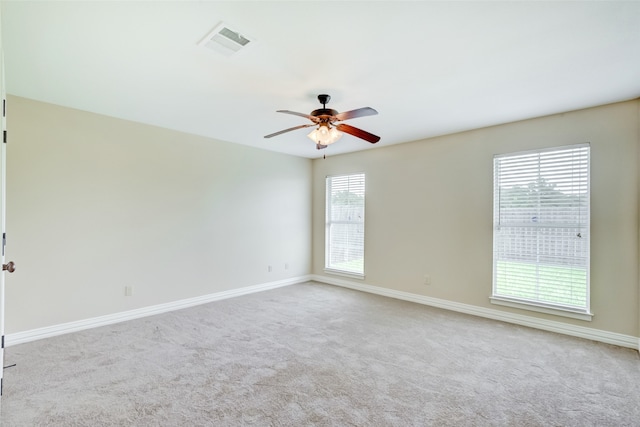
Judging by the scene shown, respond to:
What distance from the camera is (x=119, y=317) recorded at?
12.1 feet

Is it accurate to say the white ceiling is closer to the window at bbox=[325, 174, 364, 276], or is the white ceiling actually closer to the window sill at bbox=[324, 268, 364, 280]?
the window at bbox=[325, 174, 364, 276]

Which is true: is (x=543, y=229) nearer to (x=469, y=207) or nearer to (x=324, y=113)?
(x=469, y=207)

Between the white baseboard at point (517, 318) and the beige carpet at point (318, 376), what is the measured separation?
0.14m

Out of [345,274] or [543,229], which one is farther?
[345,274]

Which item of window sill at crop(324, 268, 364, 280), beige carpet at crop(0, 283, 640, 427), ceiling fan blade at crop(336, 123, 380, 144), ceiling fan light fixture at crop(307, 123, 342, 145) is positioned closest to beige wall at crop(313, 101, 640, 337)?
window sill at crop(324, 268, 364, 280)

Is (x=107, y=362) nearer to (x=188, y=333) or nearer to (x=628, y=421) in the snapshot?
(x=188, y=333)

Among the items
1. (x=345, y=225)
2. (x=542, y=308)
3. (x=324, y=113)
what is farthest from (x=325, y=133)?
(x=542, y=308)

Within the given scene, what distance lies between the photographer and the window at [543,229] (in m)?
3.34

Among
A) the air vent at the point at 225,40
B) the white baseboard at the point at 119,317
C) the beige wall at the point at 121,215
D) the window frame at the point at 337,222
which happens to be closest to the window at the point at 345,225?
the window frame at the point at 337,222

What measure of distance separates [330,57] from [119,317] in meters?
3.78

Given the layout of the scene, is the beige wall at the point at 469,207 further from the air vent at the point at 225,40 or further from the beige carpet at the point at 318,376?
the air vent at the point at 225,40

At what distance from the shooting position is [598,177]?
321 centimetres

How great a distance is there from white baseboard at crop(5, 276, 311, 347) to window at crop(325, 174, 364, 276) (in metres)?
1.36

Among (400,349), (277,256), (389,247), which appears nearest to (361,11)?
(400,349)
